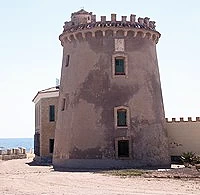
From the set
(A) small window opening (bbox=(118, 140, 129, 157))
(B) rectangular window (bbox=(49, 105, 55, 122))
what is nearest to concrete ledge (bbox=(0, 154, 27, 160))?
(B) rectangular window (bbox=(49, 105, 55, 122))

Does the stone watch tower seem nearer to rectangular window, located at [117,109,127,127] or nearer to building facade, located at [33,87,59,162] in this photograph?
rectangular window, located at [117,109,127,127]

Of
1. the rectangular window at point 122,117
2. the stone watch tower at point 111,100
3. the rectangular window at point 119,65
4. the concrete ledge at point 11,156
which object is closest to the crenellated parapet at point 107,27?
the stone watch tower at point 111,100

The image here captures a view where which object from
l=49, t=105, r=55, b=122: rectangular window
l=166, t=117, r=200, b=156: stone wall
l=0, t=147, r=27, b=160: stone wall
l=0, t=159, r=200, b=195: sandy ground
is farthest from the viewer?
l=0, t=147, r=27, b=160: stone wall

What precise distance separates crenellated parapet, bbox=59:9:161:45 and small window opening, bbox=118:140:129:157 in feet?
26.1

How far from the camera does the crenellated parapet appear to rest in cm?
3244

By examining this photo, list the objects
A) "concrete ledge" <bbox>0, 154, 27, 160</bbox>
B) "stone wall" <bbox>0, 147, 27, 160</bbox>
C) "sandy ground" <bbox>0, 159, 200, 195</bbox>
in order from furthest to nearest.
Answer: "stone wall" <bbox>0, 147, 27, 160</bbox> → "concrete ledge" <bbox>0, 154, 27, 160</bbox> → "sandy ground" <bbox>0, 159, 200, 195</bbox>

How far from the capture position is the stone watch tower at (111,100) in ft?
103

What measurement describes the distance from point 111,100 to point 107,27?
5426 mm

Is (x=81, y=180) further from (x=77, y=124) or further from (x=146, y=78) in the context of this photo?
(x=146, y=78)

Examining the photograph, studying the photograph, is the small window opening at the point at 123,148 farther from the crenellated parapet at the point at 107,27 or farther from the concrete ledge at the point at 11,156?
the concrete ledge at the point at 11,156

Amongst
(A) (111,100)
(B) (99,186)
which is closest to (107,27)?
(A) (111,100)

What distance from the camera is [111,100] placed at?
104ft

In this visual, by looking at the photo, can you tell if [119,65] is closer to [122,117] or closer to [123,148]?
[122,117]

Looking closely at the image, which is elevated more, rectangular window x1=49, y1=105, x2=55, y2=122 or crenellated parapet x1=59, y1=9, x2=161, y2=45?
crenellated parapet x1=59, y1=9, x2=161, y2=45
